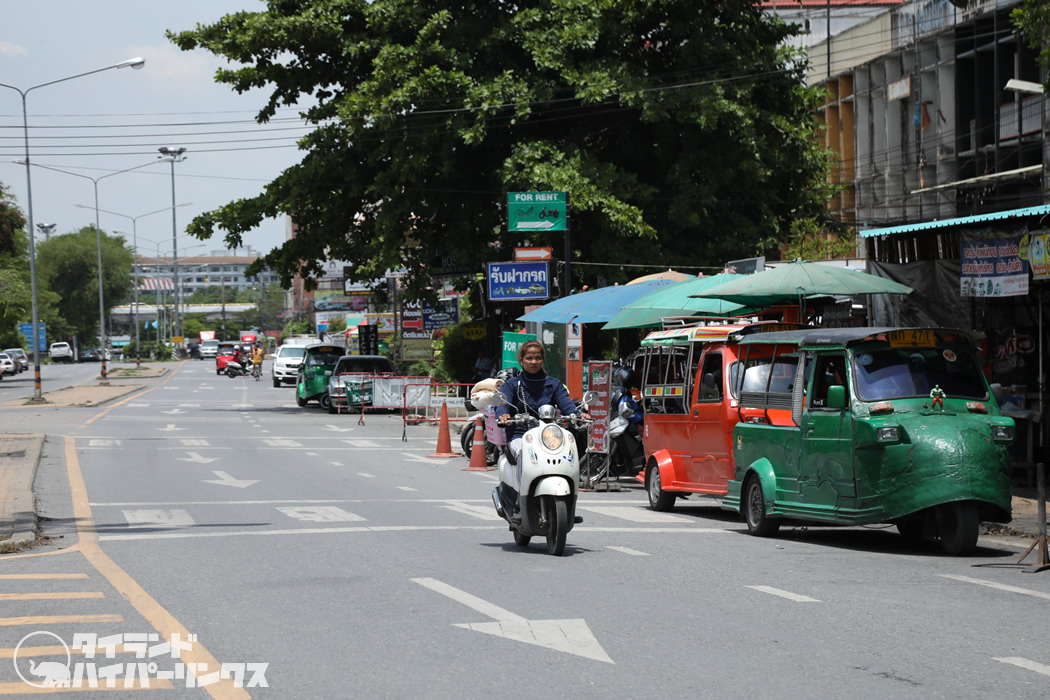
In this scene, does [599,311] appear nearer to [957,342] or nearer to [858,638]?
[957,342]

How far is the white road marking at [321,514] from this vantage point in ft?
42.5

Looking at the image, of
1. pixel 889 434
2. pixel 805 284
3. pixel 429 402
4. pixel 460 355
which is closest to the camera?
pixel 889 434

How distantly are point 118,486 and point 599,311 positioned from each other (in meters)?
8.31

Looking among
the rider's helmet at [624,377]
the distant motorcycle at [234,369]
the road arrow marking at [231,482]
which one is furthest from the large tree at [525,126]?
the distant motorcycle at [234,369]

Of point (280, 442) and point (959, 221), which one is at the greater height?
point (959, 221)

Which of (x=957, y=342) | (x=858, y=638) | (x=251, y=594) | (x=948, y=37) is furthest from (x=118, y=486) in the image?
(x=948, y=37)

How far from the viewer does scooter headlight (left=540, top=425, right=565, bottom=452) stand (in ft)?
34.4

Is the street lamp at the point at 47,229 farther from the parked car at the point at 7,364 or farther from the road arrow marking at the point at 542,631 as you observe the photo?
the road arrow marking at the point at 542,631

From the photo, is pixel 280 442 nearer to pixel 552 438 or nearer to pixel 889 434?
pixel 552 438

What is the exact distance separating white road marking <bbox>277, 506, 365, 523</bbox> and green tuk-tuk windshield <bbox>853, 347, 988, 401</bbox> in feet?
17.6

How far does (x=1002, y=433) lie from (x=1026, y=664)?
4.79 m

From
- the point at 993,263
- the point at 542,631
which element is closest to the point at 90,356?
the point at 993,263

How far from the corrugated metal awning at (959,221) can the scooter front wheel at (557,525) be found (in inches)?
296

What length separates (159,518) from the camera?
523 inches
